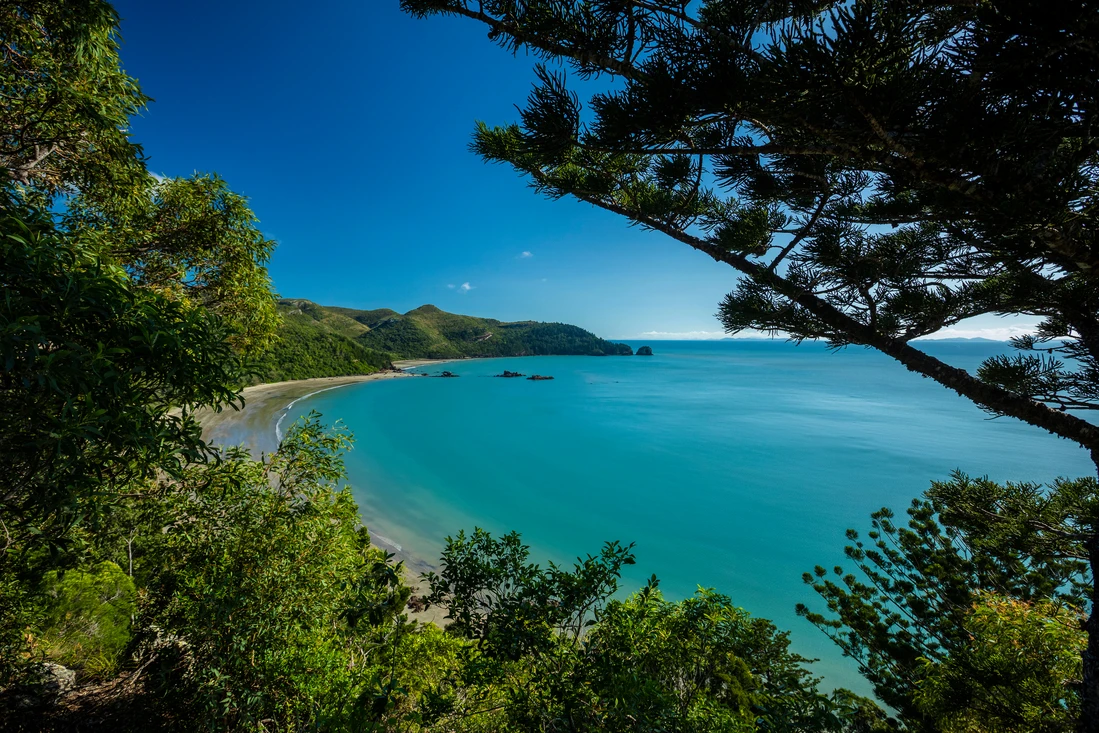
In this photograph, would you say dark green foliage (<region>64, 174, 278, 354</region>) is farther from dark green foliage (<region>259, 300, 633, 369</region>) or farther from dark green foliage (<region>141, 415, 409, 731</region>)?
dark green foliage (<region>259, 300, 633, 369</region>)

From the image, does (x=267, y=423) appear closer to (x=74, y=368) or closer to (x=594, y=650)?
A: (x=74, y=368)

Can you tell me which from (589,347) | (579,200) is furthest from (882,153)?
(589,347)

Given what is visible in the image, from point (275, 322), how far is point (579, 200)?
13.9 feet

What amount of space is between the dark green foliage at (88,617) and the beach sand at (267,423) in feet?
5.40

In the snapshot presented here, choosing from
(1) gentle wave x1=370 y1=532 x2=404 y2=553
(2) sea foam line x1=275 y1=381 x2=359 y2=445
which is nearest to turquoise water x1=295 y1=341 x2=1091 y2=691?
(1) gentle wave x1=370 y1=532 x2=404 y2=553

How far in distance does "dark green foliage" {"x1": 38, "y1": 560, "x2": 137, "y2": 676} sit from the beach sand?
1647 mm

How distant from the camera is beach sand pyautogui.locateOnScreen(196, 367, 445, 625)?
356 inches

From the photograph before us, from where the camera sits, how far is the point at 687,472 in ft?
59.2

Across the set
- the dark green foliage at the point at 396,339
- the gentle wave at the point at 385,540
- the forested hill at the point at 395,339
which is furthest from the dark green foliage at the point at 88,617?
the dark green foliage at the point at 396,339

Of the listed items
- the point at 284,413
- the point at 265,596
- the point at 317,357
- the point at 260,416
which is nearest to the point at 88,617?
the point at 265,596

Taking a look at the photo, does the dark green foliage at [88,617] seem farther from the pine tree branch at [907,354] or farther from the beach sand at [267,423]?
the pine tree branch at [907,354]

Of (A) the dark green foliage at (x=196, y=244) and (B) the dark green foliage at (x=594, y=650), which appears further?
(A) the dark green foliage at (x=196, y=244)

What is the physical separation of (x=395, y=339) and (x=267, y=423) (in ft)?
212

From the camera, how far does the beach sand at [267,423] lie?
9039mm
